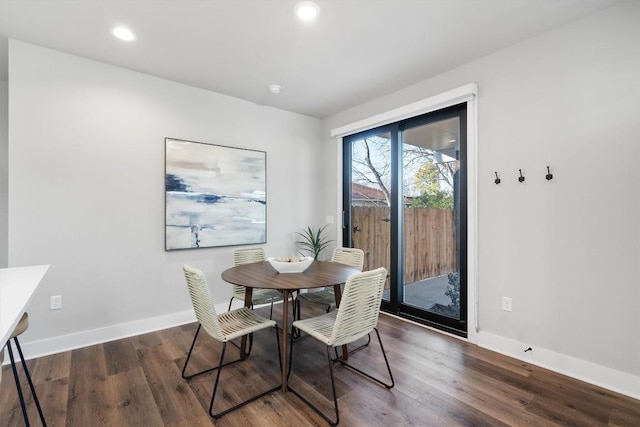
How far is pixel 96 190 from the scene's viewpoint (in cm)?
275

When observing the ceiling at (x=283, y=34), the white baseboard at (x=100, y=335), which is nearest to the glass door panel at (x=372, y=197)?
the ceiling at (x=283, y=34)

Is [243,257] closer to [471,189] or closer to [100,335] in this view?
[100,335]

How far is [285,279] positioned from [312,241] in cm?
199

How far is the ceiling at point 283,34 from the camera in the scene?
203 centimetres

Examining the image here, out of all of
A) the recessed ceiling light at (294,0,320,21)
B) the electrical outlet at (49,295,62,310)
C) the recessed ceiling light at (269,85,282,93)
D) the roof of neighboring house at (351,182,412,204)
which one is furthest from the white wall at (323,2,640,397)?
the electrical outlet at (49,295,62,310)

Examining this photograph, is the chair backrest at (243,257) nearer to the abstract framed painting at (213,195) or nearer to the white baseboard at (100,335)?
the abstract framed painting at (213,195)

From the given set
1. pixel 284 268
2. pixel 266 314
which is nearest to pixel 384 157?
pixel 284 268

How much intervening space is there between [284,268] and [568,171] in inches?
88.0

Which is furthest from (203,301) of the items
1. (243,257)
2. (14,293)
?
(243,257)

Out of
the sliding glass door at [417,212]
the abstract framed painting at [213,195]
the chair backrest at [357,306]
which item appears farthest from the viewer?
the abstract framed painting at [213,195]

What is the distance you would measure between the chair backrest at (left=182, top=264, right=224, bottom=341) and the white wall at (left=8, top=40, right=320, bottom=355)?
142cm

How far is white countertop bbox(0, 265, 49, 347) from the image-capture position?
3.26 ft

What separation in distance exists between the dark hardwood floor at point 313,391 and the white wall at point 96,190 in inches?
17.1

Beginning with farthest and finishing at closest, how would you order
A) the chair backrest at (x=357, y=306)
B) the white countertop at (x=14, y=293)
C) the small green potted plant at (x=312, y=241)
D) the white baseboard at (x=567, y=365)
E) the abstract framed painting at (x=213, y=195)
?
the small green potted plant at (x=312, y=241) → the abstract framed painting at (x=213, y=195) → the white baseboard at (x=567, y=365) → the chair backrest at (x=357, y=306) → the white countertop at (x=14, y=293)
